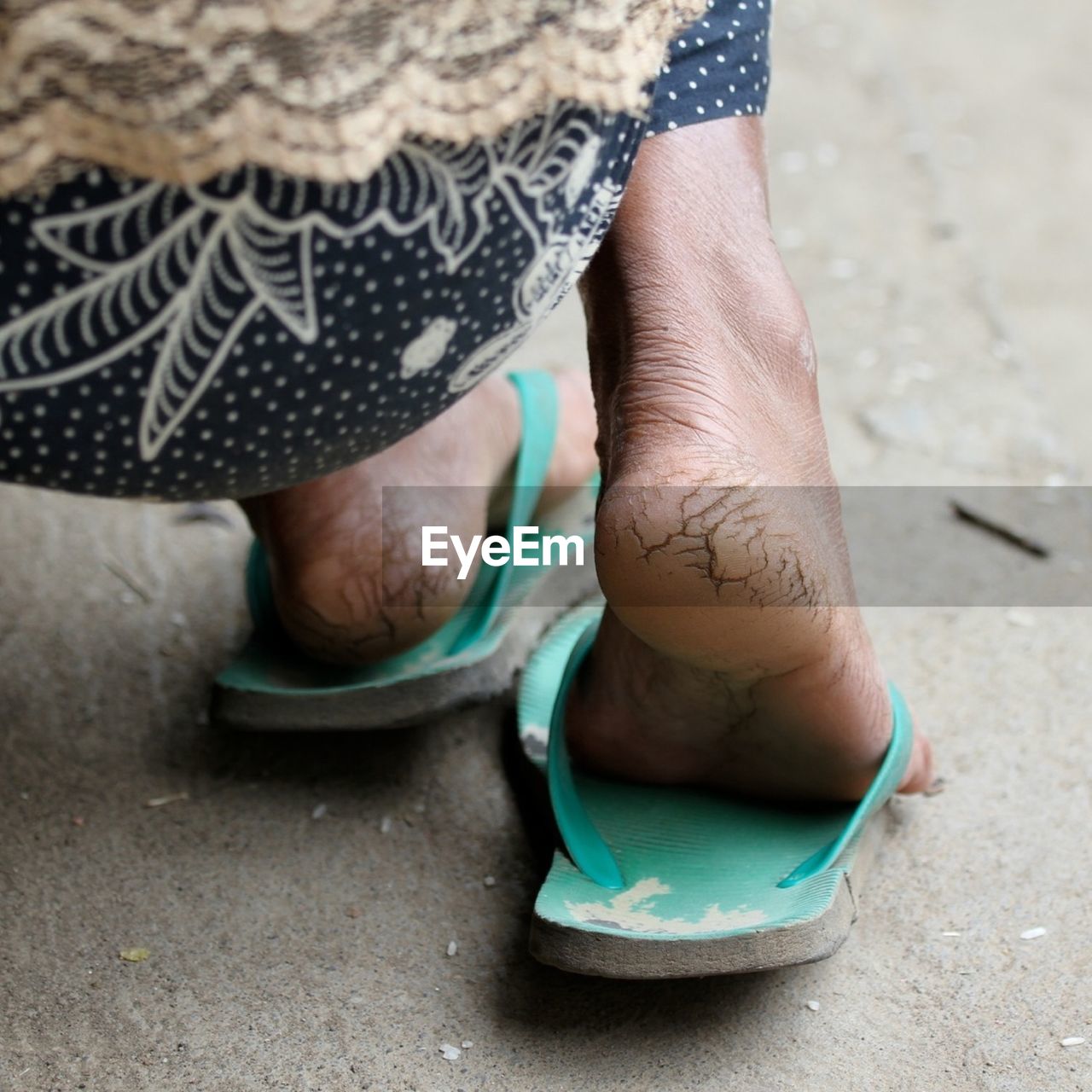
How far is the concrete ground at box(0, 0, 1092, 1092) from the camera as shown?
0.72 m

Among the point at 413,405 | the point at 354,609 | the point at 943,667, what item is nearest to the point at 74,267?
the point at 413,405

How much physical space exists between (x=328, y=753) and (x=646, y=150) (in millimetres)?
503

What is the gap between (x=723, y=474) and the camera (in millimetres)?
671

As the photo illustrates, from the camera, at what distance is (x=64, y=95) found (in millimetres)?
423

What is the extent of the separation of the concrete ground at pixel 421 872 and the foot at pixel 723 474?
6.1 inches

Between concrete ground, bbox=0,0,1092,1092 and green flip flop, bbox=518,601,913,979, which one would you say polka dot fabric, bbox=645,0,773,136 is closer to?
green flip flop, bbox=518,601,913,979

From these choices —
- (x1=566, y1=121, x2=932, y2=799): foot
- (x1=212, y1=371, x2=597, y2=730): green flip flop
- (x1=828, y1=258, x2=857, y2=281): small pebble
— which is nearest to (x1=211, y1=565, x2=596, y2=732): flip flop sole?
(x1=212, y1=371, x2=597, y2=730): green flip flop

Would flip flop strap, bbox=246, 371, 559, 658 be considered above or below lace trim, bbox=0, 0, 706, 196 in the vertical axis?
below

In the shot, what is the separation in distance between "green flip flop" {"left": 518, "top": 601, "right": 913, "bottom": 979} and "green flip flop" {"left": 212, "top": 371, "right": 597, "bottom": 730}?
0.07m

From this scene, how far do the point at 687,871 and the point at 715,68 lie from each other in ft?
1.57

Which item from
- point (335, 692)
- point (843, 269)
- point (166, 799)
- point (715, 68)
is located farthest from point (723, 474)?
point (843, 269)

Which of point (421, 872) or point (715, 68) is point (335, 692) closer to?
point (421, 872)

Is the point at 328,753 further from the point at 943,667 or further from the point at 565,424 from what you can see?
the point at 943,667

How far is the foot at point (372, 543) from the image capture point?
2.97 feet
